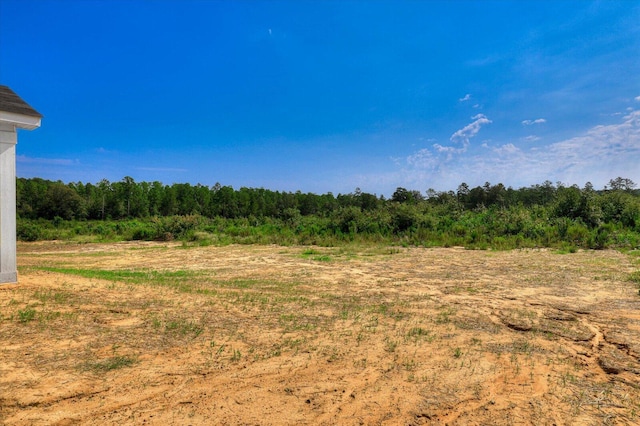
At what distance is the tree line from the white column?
16.7 metres

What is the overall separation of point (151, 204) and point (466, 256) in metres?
44.4

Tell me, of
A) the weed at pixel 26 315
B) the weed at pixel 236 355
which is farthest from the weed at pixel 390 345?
the weed at pixel 26 315

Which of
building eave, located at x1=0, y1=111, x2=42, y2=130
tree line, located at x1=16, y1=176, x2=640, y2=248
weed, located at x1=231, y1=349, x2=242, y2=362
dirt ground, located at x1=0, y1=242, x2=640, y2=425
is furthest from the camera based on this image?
tree line, located at x1=16, y1=176, x2=640, y2=248

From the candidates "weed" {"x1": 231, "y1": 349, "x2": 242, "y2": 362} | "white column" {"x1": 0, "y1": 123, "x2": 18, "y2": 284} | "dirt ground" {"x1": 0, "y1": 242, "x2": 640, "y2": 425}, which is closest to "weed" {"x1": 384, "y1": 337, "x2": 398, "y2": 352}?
"dirt ground" {"x1": 0, "y1": 242, "x2": 640, "y2": 425}

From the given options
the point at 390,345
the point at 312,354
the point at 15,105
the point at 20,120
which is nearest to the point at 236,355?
the point at 312,354

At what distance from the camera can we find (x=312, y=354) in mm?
4426

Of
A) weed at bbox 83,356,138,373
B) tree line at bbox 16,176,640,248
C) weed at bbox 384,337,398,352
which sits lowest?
weed at bbox 384,337,398,352

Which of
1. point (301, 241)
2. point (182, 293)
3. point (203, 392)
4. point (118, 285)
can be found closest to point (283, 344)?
point (203, 392)

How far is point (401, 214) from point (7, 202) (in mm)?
20481

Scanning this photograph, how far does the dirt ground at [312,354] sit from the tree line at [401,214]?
12977mm

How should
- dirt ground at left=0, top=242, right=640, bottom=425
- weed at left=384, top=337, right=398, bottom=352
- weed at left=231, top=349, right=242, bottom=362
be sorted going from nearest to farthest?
dirt ground at left=0, top=242, right=640, bottom=425 < weed at left=231, top=349, right=242, bottom=362 < weed at left=384, top=337, right=398, bottom=352

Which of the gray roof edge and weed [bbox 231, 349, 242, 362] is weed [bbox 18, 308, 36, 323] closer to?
weed [bbox 231, 349, 242, 362]

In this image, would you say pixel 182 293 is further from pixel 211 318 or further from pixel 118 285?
pixel 211 318

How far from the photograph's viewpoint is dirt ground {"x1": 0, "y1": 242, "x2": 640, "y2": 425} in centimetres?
317
